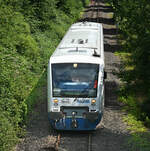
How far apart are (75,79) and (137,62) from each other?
3.16 m

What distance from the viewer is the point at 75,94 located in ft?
41.7

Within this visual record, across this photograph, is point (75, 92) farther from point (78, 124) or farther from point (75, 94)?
point (78, 124)

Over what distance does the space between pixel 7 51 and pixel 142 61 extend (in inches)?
362

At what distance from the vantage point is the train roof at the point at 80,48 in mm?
12992

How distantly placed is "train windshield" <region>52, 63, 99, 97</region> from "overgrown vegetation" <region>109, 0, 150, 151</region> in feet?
3.53

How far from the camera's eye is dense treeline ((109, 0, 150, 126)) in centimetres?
980

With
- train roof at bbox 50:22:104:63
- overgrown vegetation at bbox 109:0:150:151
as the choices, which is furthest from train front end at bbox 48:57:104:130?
overgrown vegetation at bbox 109:0:150:151

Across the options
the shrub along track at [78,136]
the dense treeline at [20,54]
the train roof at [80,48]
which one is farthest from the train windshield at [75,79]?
the dense treeline at [20,54]

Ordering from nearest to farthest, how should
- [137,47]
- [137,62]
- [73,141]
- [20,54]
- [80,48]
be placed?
[137,62] → [137,47] → [73,141] → [80,48] → [20,54]

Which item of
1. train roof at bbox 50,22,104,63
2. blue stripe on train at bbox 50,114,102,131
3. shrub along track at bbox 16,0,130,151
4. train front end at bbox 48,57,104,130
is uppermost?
train roof at bbox 50,22,104,63

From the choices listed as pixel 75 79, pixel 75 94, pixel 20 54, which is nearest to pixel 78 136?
pixel 75 94

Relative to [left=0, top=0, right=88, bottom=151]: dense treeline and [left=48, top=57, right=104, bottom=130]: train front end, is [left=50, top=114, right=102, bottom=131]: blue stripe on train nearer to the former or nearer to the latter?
[left=48, top=57, right=104, bottom=130]: train front end

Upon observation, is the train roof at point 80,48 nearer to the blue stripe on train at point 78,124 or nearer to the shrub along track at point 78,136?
the shrub along track at point 78,136

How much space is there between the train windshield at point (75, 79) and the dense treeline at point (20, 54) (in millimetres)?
1969
